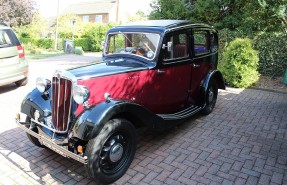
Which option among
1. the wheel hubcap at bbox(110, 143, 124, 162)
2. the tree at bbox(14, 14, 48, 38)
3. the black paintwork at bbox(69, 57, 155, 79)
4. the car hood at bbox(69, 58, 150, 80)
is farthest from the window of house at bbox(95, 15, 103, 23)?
the wheel hubcap at bbox(110, 143, 124, 162)

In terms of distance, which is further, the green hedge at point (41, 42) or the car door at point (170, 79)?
the green hedge at point (41, 42)

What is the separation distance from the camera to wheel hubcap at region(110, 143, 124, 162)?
319 cm

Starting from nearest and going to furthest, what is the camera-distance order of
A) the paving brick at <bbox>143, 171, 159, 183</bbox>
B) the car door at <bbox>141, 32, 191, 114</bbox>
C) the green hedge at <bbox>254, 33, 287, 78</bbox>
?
the paving brick at <bbox>143, 171, 159, 183</bbox>, the car door at <bbox>141, 32, 191, 114</bbox>, the green hedge at <bbox>254, 33, 287, 78</bbox>

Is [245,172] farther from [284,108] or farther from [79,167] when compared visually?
[284,108]

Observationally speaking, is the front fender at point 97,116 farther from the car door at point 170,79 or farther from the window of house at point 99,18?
the window of house at point 99,18

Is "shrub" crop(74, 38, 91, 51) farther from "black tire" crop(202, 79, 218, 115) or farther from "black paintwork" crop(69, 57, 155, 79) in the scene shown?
"black paintwork" crop(69, 57, 155, 79)

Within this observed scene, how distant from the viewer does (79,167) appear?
3541mm

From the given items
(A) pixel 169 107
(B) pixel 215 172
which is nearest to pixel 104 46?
(A) pixel 169 107

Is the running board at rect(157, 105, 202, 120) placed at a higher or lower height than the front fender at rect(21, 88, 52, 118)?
lower

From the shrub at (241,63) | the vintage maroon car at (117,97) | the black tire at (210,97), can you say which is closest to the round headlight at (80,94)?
the vintage maroon car at (117,97)

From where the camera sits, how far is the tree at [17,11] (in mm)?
22922

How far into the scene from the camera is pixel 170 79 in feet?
14.0

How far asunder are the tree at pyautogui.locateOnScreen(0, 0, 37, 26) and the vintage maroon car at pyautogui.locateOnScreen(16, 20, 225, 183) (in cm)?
2284

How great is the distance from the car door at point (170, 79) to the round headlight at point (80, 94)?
1.09 metres
